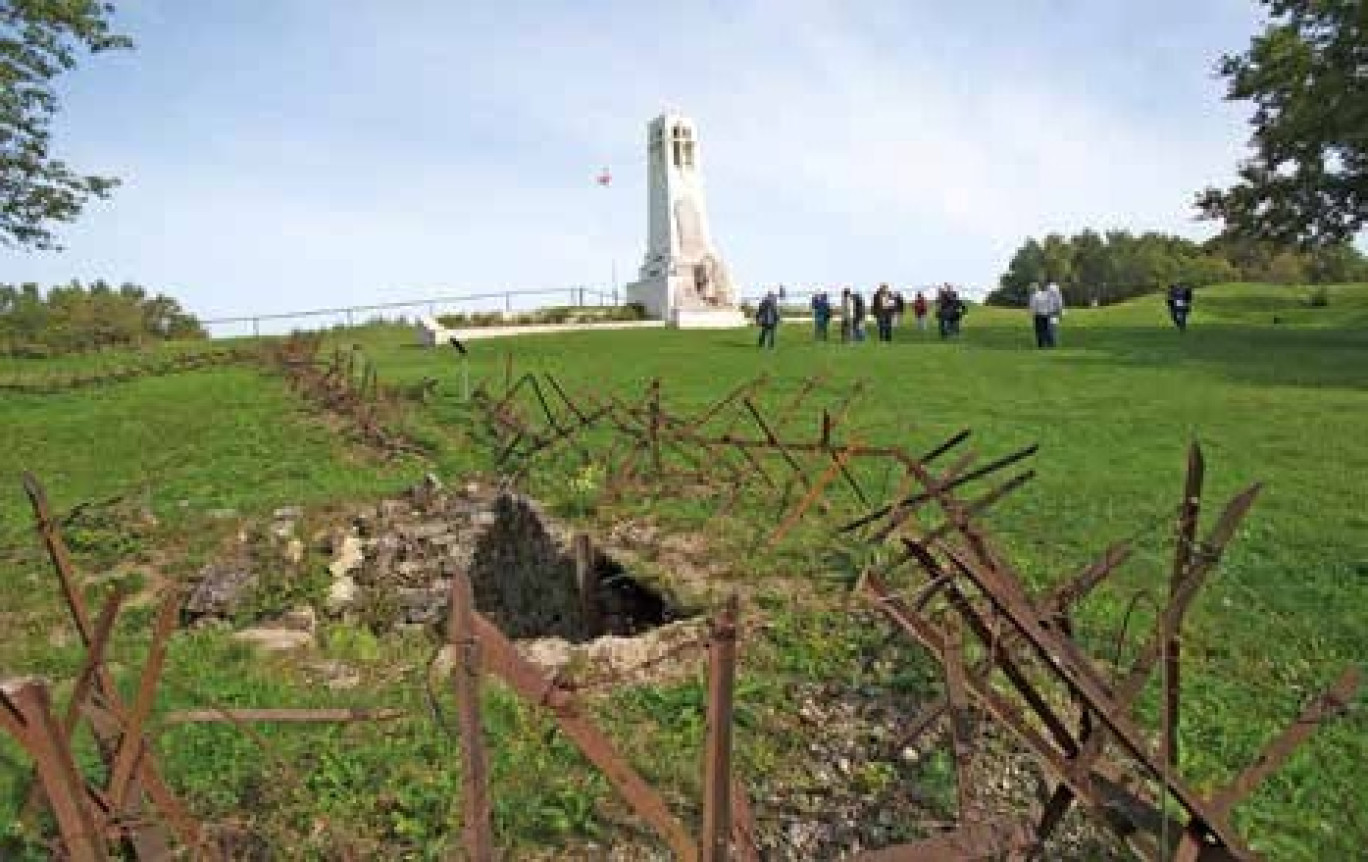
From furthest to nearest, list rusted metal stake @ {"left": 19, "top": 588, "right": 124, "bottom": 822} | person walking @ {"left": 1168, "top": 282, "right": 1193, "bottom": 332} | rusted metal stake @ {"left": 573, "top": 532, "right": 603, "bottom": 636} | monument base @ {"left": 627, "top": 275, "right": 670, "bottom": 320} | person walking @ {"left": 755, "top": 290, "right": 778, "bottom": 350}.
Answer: monument base @ {"left": 627, "top": 275, "right": 670, "bottom": 320}
person walking @ {"left": 1168, "top": 282, "right": 1193, "bottom": 332}
person walking @ {"left": 755, "top": 290, "right": 778, "bottom": 350}
rusted metal stake @ {"left": 573, "top": 532, "right": 603, "bottom": 636}
rusted metal stake @ {"left": 19, "top": 588, "right": 124, "bottom": 822}

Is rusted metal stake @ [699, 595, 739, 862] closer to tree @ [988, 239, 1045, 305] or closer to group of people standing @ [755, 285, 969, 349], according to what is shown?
group of people standing @ [755, 285, 969, 349]

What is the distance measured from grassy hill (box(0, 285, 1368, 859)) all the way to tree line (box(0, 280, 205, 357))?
6195 millimetres

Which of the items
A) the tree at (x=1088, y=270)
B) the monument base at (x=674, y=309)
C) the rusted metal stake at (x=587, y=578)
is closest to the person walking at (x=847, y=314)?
the monument base at (x=674, y=309)

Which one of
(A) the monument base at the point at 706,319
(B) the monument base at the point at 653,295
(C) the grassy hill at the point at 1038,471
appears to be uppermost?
(B) the monument base at the point at 653,295

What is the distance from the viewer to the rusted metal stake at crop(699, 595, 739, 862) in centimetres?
227

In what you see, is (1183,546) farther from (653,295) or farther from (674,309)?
(653,295)

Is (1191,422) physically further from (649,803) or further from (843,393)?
(649,803)

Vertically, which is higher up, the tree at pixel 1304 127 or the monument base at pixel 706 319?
the tree at pixel 1304 127

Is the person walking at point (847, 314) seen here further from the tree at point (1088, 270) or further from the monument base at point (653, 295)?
the tree at point (1088, 270)

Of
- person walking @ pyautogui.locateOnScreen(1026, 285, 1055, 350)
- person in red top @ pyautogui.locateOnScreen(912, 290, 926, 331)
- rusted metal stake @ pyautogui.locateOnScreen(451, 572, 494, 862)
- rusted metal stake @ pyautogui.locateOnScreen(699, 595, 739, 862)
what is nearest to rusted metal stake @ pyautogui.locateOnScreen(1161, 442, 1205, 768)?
rusted metal stake @ pyautogui.locateOnScreen(699, 595, 739, 862)

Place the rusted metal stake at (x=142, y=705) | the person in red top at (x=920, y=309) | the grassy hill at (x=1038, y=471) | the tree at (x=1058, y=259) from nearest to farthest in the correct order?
the rusted metal stake at (x=142, y=705) → the grassy hill at (x=1038, y=471) → the person in red top at (x=920, y=309) → the tree at (x=1058, y=259)

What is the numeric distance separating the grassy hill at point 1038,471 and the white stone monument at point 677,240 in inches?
574

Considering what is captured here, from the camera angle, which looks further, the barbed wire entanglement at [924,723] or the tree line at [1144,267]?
the tree line at [1144,267]

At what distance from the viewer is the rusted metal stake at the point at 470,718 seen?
228 centimetres
